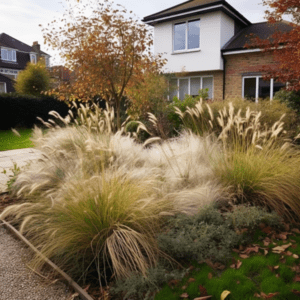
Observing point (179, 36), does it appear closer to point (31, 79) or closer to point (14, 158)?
point (31, 79)

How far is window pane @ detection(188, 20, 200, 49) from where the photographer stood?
1617 cm

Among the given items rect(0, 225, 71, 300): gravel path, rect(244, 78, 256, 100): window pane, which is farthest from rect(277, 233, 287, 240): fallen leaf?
rect(244, 78, 256, 100): window pane

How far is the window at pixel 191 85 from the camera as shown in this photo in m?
16.4

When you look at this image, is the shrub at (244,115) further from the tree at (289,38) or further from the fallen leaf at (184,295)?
the fallen leaf at (184,295)

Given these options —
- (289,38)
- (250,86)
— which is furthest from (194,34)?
(289,38)

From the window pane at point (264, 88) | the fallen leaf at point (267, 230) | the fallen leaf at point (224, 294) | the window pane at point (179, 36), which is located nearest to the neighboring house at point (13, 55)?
the window pane at point (179, 36)

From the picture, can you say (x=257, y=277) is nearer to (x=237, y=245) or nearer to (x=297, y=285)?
(x=297, y=285)

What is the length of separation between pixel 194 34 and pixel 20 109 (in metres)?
9.97

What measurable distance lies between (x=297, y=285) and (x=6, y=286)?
2370mm

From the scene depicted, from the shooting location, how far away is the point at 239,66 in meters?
15.3

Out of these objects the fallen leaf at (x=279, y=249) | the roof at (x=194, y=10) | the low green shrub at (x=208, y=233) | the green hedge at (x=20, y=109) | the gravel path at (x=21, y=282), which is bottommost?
the gravel path at (x=21, y=282)

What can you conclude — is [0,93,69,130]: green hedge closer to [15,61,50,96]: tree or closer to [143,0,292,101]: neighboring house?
[15,61,50,96]: tree

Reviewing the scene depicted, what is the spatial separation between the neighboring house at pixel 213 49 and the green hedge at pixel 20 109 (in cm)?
722

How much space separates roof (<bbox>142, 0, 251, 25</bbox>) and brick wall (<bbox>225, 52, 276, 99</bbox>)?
2.31 meters
